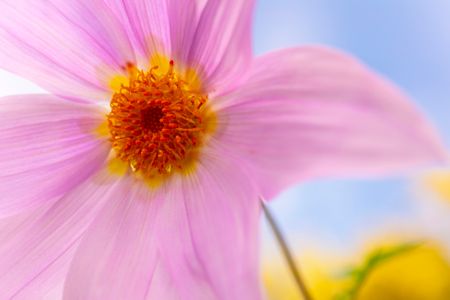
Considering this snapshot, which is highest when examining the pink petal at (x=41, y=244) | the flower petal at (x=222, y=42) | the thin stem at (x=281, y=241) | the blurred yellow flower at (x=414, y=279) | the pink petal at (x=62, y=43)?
the pink petal at (x=62, y=43)

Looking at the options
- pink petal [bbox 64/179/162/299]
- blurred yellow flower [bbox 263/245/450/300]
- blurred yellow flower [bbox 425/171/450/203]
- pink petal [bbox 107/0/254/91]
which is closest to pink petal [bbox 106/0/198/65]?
pink petal [bbox 107/0/254/91]

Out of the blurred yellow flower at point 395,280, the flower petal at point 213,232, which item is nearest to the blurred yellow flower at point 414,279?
the blurred yellow flower at point 395,280

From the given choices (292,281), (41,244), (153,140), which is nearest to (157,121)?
(153,140)

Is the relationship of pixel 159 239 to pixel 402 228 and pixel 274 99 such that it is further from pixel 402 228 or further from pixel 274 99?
pixel 402 228

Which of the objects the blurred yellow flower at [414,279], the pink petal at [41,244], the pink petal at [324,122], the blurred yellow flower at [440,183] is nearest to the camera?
the pink petal at [324,122]

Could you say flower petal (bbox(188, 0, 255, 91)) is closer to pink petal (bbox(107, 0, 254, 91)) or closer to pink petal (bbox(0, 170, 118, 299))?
pink petal (bbox(107, 0, 254, 91))

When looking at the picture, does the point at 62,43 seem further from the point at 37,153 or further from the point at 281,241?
the point at 281,241

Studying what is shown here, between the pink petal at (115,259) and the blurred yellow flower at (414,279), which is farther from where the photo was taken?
the blurred yellow flower at (414,279)

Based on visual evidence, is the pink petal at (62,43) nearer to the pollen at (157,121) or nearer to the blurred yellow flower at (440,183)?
the pollen at (157,121)
